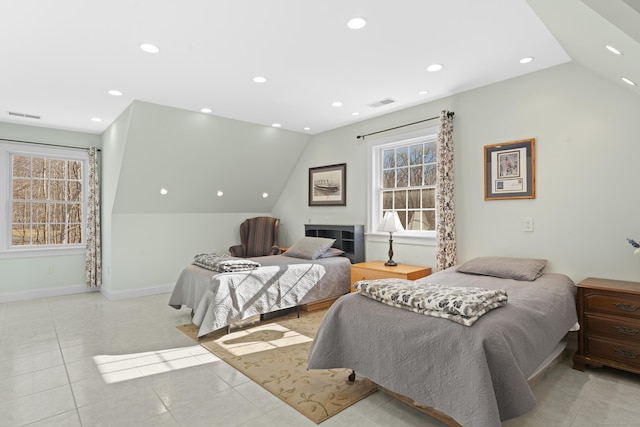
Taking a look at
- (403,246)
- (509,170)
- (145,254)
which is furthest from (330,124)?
(145,254)

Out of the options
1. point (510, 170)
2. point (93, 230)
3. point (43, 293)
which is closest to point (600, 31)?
point (510, 170)

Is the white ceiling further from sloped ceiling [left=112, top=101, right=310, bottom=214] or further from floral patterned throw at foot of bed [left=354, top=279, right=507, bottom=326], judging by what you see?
floral patterned throw at foot of bed [left=354, top=279, right=507, bottom=326]

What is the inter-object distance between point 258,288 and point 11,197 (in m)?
4.12

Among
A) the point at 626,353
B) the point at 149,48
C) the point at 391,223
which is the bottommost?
the point at 626,353

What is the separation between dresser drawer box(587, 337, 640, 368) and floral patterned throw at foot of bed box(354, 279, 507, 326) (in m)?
1.12

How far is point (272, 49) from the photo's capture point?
2.80 meters

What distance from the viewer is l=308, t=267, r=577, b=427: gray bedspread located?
5.52 ft

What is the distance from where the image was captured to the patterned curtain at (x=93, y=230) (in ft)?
17.6

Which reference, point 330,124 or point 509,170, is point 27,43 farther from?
point 509,170

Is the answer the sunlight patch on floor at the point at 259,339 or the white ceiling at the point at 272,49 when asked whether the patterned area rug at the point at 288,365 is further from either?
the white ceiling at the point at 272,49

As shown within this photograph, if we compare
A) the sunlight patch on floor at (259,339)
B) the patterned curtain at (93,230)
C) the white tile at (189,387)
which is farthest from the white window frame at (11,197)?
the white tile at (189,387)

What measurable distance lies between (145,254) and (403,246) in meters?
3.81

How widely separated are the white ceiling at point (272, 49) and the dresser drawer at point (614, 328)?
66.9 inches

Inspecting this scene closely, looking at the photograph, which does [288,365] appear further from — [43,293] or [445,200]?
[43,293]
